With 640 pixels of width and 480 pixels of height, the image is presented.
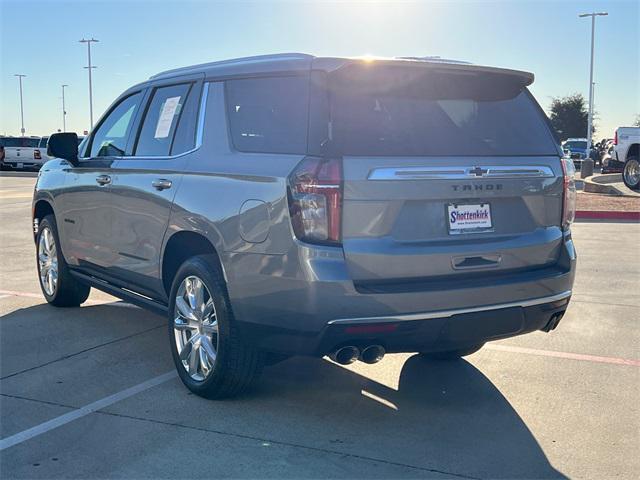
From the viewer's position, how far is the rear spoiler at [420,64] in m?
3.79

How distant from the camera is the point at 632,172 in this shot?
66.0 ft

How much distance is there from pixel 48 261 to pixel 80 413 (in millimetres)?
2922

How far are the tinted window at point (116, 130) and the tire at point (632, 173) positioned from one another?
17173mm

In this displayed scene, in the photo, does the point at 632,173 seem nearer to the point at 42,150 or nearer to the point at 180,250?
the point at 180,250

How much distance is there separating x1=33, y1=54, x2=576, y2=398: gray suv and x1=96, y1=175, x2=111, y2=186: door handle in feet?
2.36

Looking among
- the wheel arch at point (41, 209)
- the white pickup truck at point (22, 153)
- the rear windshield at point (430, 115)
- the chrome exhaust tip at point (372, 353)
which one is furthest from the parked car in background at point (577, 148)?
the chrome exhaust tip at point (372, 353)

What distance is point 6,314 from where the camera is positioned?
644 cm

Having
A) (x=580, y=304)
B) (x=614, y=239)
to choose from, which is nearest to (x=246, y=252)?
(x=580, y=304)

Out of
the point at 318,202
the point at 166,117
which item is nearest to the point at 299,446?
the point at 318,202

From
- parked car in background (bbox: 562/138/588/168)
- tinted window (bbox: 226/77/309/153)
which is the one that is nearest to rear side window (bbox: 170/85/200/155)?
tinted window (bbox: 226/77/309/153)

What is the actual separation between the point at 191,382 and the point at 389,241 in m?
1.57

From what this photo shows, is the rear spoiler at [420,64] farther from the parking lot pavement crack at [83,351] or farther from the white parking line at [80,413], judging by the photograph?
the parking lot pavement crack at [83,351]

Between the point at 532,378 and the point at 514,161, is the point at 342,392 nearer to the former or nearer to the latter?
the point at 532,378

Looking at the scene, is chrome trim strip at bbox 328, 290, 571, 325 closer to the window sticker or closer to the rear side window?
the rear side window
